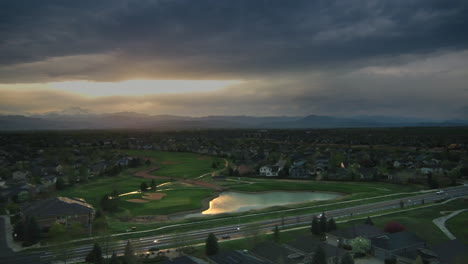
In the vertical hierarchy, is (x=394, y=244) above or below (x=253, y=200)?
above

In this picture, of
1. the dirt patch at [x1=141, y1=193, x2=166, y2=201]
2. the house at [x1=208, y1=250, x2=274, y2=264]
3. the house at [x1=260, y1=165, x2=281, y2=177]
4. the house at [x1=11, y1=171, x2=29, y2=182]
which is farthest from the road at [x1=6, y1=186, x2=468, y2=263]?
the house at [x1=11, y1=171, x2=29, y2=182]

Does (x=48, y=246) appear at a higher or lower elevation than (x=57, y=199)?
lower

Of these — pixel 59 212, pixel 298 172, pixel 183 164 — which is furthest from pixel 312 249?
pixel 183 164

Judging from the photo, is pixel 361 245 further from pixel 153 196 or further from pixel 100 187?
pixel 100 187

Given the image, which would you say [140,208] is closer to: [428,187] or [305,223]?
[305,223]

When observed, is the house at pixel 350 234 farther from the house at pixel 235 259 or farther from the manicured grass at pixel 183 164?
the manicured grass at pixel 183 164

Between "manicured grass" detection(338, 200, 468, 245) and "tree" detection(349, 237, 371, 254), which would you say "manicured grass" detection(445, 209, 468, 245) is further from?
"tree" detection(349, 237, 371, 254)

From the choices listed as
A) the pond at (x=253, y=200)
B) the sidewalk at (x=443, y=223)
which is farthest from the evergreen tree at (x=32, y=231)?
the sidewalk at (x=443, y=223)

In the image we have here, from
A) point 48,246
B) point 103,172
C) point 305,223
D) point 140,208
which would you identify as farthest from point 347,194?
point 103,172
